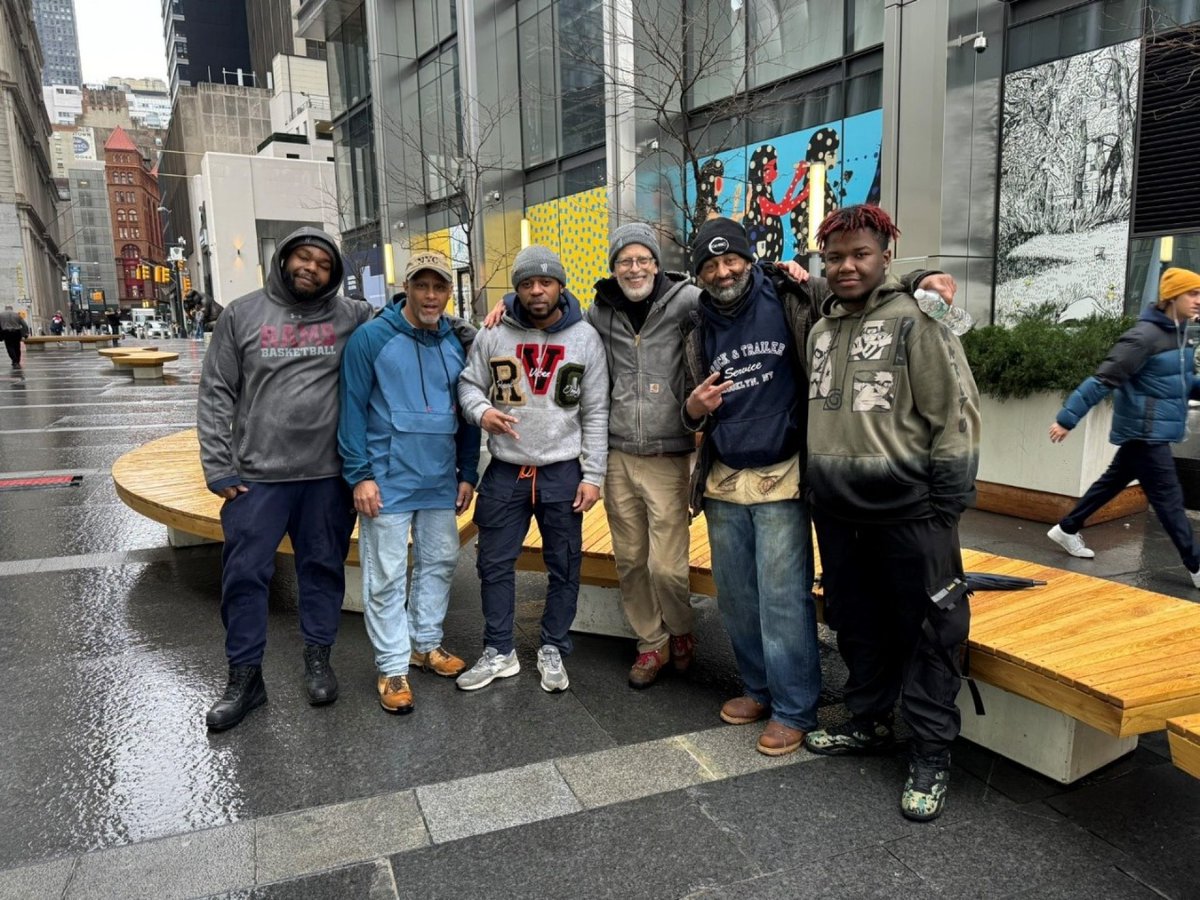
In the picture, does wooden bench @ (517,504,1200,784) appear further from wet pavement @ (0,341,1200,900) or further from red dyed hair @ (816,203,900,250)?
red dyed hair @ (816,203,900,250)

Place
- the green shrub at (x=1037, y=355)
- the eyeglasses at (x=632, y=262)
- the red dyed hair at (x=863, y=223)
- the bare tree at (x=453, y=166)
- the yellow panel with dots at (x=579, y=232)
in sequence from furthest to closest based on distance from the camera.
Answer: the bare tree at (x=453, y=166), the yellow panel with dots at (x=579, y=232), the green shrub at (x=1037, y=355), the eyeglasses at (x=632, y=262), the red dyed hair at (x=863, y=223)

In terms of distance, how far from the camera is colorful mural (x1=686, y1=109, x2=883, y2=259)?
555 inches

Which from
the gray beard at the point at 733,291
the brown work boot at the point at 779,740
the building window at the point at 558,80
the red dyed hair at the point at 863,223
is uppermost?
the building window at the point at 558,80

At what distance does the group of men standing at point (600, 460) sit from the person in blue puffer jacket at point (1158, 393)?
2.93m

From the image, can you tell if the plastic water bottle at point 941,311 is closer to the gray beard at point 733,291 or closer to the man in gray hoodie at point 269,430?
the gray beard at point 733,291

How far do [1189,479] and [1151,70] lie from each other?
20.9ft

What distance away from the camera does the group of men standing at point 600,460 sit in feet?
9.76

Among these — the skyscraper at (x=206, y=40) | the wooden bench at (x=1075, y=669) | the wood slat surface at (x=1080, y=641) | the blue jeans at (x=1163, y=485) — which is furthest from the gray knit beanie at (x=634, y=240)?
the skyscraper at (x=206, y=40)

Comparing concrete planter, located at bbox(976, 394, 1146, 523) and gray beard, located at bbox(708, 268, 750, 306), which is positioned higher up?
gray beard, located at bbox(708, 268, 750, 306)

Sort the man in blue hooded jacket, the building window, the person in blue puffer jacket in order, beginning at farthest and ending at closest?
the building window, the person in blue puffer jacket, the man in blue hooded jacket

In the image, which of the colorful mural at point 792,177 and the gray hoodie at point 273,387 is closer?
the gray hoodie at point 273,387

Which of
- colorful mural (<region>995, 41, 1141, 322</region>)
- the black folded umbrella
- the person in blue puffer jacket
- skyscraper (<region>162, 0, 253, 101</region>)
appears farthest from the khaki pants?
skyscraper (<region>162, 0, 253, 101</region>)

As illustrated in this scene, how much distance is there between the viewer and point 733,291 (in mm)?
3271

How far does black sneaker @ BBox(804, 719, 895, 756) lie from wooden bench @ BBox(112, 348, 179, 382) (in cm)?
2139
